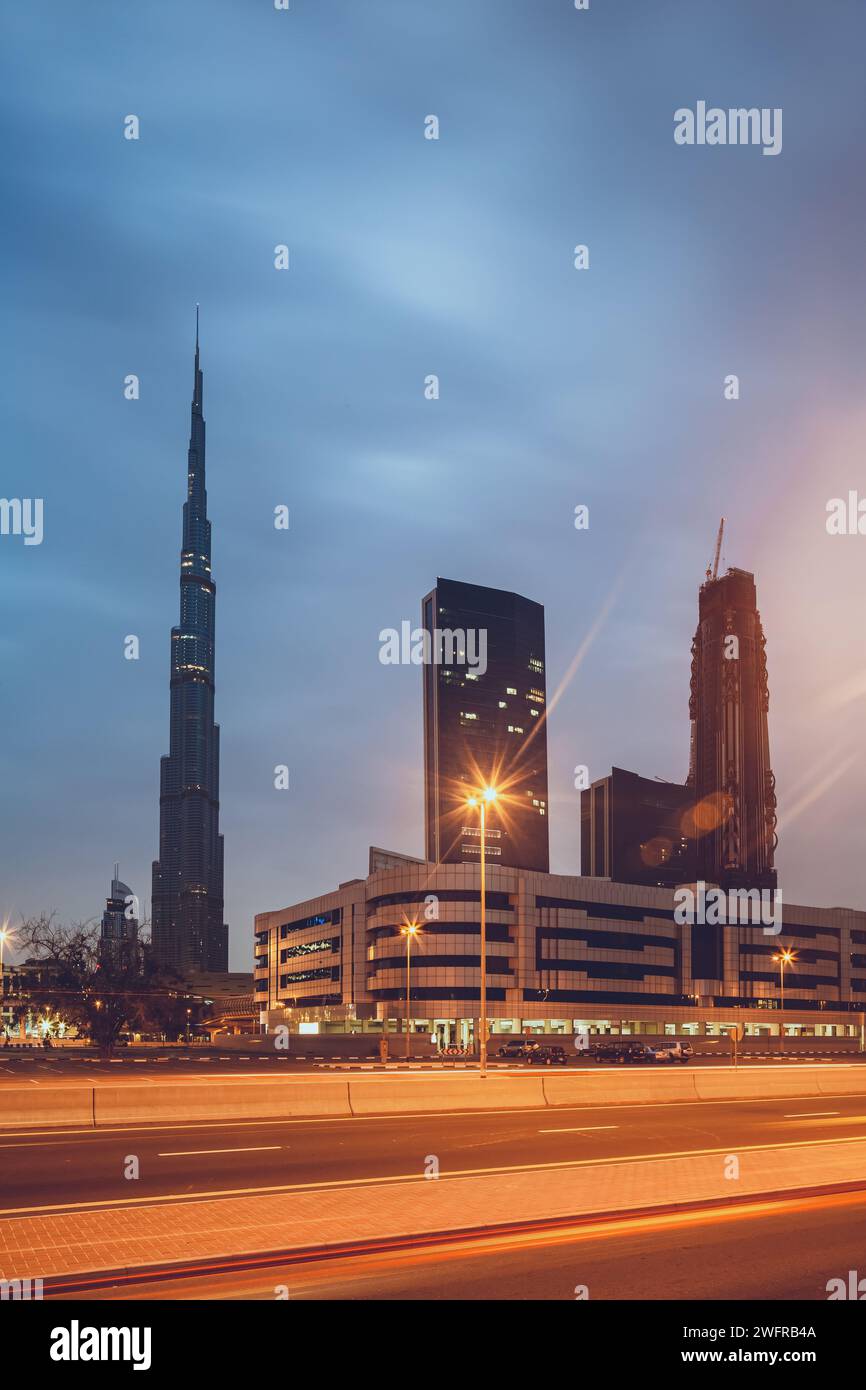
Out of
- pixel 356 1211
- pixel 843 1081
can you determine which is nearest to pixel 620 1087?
pixel 843 1081

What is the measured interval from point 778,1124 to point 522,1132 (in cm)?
693

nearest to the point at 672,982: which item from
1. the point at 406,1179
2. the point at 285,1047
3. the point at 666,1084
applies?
the point at 285,1047

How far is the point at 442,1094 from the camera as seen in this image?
101 feet

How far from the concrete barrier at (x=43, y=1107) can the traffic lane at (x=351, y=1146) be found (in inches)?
53.0

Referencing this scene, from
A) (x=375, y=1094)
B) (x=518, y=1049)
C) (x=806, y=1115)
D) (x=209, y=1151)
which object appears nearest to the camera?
(x=209, y=1151)

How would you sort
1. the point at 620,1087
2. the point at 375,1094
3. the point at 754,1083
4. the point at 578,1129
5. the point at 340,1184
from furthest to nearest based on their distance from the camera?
the point at 754,1083 < the point at 620,1087 < the point at 375,1094 < the point at 578,1129 < the point at 340,1184

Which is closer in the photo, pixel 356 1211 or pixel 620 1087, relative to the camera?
pixel 356 1211

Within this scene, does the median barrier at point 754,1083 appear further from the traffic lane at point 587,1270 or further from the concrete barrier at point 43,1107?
the traffic lane at point 587,1270

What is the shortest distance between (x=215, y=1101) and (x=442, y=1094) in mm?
6303

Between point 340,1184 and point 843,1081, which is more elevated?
point 340,1184

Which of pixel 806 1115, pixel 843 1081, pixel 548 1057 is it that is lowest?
pixel 548 1057

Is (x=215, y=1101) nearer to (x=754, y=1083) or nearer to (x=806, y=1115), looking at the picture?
(x=806, y=1115)
